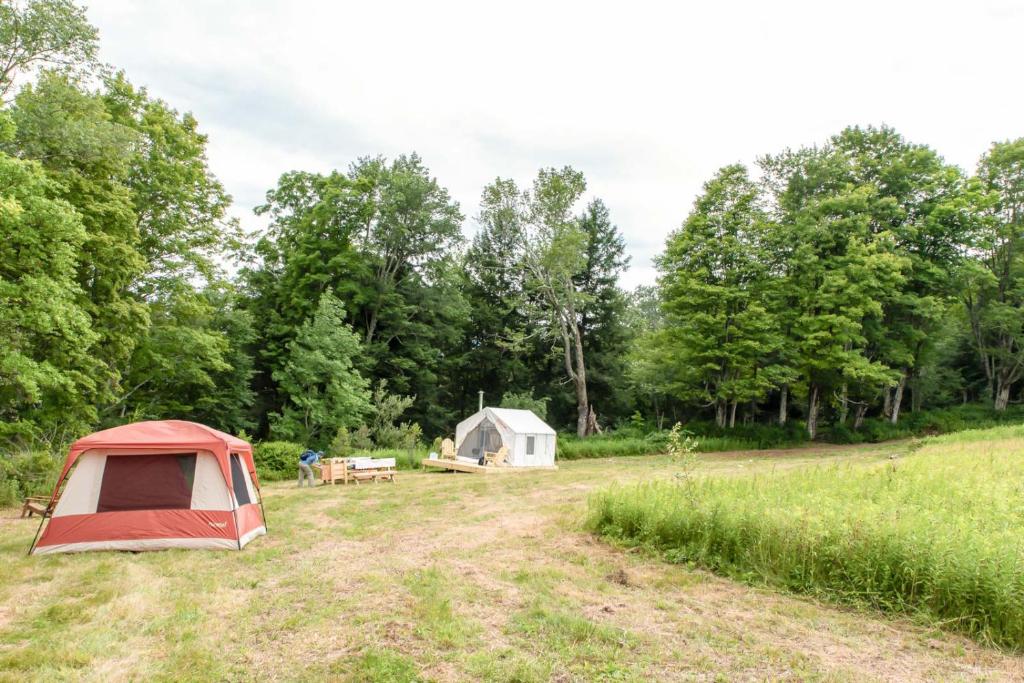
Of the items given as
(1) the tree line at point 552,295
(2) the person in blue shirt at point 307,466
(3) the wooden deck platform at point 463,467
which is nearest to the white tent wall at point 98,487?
(2) the person in blue shirt at point 307,466

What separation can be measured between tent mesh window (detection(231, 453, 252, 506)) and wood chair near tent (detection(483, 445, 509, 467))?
10144 millimetres

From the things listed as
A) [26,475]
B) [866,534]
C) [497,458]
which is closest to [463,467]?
[497,458]

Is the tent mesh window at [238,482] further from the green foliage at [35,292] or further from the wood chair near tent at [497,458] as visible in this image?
the wood chair near tent at [497,458]

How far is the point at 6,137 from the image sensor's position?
10.5 m

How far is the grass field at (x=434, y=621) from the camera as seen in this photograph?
3918 mm

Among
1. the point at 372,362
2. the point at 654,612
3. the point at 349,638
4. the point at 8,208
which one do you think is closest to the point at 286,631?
the point at 349,638

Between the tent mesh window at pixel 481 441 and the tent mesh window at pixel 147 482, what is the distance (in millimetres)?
12055

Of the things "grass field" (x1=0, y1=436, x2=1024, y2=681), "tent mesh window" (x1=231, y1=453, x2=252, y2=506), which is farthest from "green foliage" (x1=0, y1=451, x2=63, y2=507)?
"tent mesh window" (x1=231, y1=453, x2=252, y2=506)

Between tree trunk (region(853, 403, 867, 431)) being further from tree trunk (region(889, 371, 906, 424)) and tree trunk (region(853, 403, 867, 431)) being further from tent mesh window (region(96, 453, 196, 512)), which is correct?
tent mesh window (region(96, 453, 196, 512))

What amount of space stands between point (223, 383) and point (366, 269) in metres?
7.68

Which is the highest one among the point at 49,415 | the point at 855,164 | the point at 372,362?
the point at 855,164

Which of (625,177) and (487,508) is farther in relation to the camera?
(625,177)

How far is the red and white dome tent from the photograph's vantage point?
7.32m

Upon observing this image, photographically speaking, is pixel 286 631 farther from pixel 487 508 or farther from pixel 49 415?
pixel 49 415
